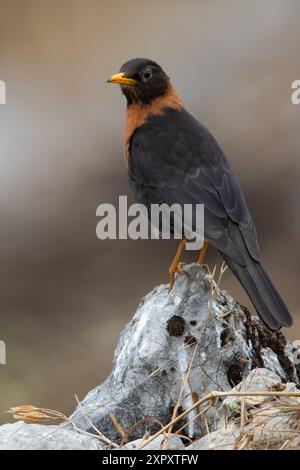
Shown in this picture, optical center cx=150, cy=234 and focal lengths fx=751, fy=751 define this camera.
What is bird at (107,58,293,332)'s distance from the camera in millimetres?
6152

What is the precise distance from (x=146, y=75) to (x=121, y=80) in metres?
0.32

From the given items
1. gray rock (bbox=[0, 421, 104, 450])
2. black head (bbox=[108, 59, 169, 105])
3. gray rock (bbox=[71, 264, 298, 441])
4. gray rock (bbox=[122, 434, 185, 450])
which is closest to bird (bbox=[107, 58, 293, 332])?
black head (bbox=[108, 59, 169, 105])

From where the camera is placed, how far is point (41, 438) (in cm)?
451

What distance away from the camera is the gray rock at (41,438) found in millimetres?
4461

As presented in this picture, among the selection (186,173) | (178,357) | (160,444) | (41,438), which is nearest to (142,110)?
(186,173)

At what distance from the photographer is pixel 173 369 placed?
6078mm

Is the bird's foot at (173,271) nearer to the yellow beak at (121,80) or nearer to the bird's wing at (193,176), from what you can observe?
the bird's wing at (193,176)

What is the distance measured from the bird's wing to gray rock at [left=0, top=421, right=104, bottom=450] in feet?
7.29

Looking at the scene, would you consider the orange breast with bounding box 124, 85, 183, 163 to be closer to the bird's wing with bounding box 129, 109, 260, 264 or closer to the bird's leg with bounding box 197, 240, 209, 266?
the bird's wing with bounding box 129, 109, 260, 264
